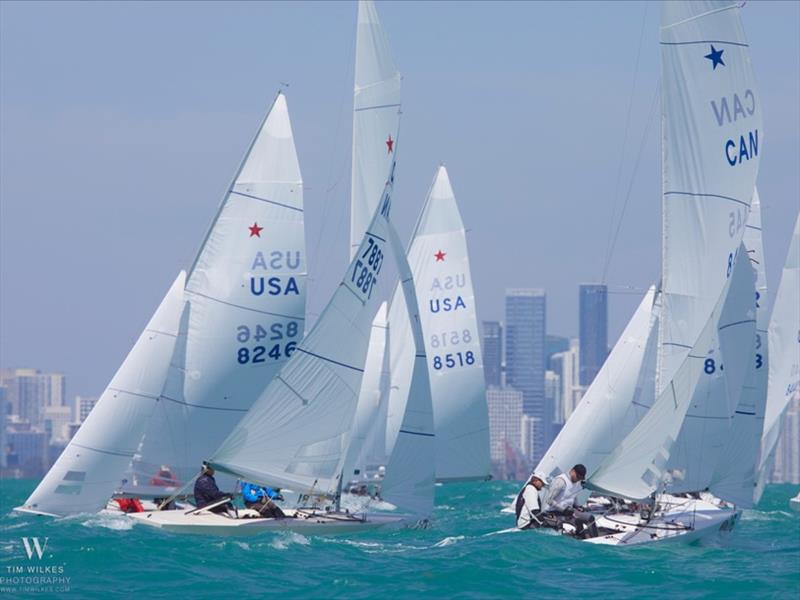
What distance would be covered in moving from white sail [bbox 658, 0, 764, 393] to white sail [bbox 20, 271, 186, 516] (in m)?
7.41

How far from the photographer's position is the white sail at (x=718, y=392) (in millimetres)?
22922

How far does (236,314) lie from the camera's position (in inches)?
1009

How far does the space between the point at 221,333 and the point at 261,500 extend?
3.47m

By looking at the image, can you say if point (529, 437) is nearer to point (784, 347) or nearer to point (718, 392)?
point (784, 347)

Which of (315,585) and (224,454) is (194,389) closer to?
(224,454)

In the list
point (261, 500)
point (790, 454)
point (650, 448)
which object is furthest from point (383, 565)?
point (790, 454)

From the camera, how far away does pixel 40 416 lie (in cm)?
17925

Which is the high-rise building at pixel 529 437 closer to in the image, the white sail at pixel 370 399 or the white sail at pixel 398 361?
the white sail at pixel 398 361

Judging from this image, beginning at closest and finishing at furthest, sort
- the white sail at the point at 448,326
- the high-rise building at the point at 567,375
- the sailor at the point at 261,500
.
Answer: the sailor at the point at 261,500, the white sail at the point at 448,326, the high-rise building at the point at 567,375

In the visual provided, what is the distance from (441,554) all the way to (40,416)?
163577 mm

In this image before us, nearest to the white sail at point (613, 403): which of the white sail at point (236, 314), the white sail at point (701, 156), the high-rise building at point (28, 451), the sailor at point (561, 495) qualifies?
the white sail at point (236, 314)

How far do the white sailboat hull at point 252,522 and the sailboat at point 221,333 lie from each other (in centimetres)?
195

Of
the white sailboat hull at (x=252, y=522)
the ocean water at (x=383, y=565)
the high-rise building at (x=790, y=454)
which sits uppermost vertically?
the white sailboat hull at (x=252, y=522)

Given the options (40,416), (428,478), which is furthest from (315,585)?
(40,416)
